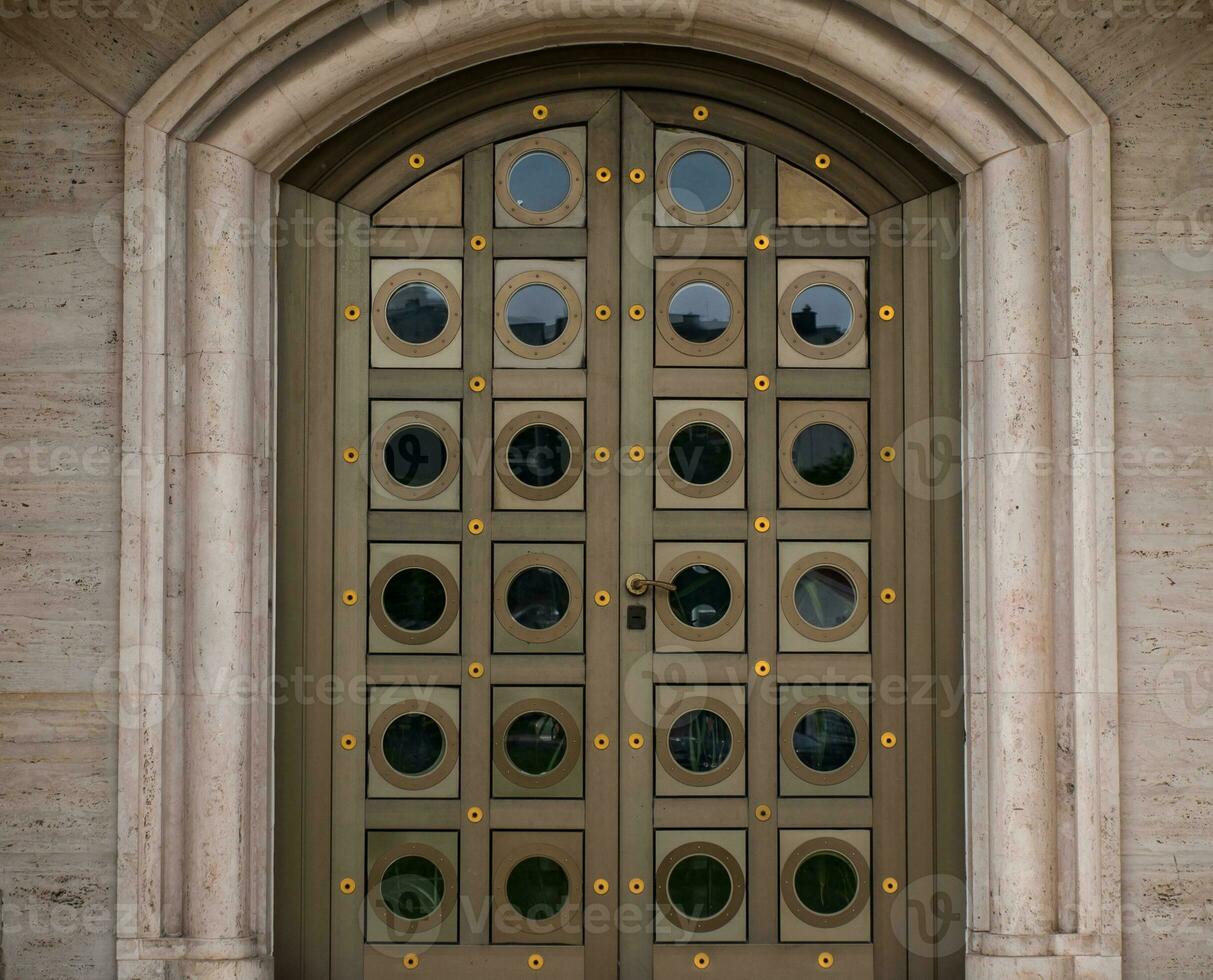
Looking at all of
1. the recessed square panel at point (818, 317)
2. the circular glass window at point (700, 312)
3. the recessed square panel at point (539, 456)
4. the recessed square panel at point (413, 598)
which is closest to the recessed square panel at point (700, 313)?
the circular glass window at point (700, 312)

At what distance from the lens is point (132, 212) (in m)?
4.46

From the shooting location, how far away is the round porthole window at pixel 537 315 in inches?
187

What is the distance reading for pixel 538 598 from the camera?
472 centimetres

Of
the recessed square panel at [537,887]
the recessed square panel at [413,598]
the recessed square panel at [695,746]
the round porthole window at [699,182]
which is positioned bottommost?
the recessed square panel at [537,887]

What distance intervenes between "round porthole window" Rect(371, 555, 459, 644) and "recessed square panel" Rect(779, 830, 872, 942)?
1468mm

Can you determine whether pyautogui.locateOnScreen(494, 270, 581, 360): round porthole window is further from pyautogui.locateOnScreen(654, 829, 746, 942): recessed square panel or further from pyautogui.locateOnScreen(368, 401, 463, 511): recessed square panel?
pyautogui.locateOnScreen(654, 829, 746, 942): recessed square panel

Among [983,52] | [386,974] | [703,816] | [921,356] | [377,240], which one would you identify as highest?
[983,52]

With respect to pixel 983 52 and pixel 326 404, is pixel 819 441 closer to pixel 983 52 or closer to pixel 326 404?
pixel 983 52

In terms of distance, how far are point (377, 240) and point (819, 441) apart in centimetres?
178

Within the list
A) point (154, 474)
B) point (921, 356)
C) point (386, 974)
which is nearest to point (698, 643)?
point (921, 356)

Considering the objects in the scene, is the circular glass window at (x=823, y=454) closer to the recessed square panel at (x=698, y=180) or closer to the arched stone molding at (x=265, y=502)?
the arched stone molding at (x=265, y=502)

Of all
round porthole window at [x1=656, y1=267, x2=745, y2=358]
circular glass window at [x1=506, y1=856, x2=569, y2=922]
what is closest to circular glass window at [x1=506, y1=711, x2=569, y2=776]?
circular glass window at [x1=506, y1=856, x2=569, y2=922]

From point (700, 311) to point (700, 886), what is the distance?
2.08 metres

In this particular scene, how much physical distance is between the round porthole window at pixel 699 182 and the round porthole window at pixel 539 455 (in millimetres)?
919
